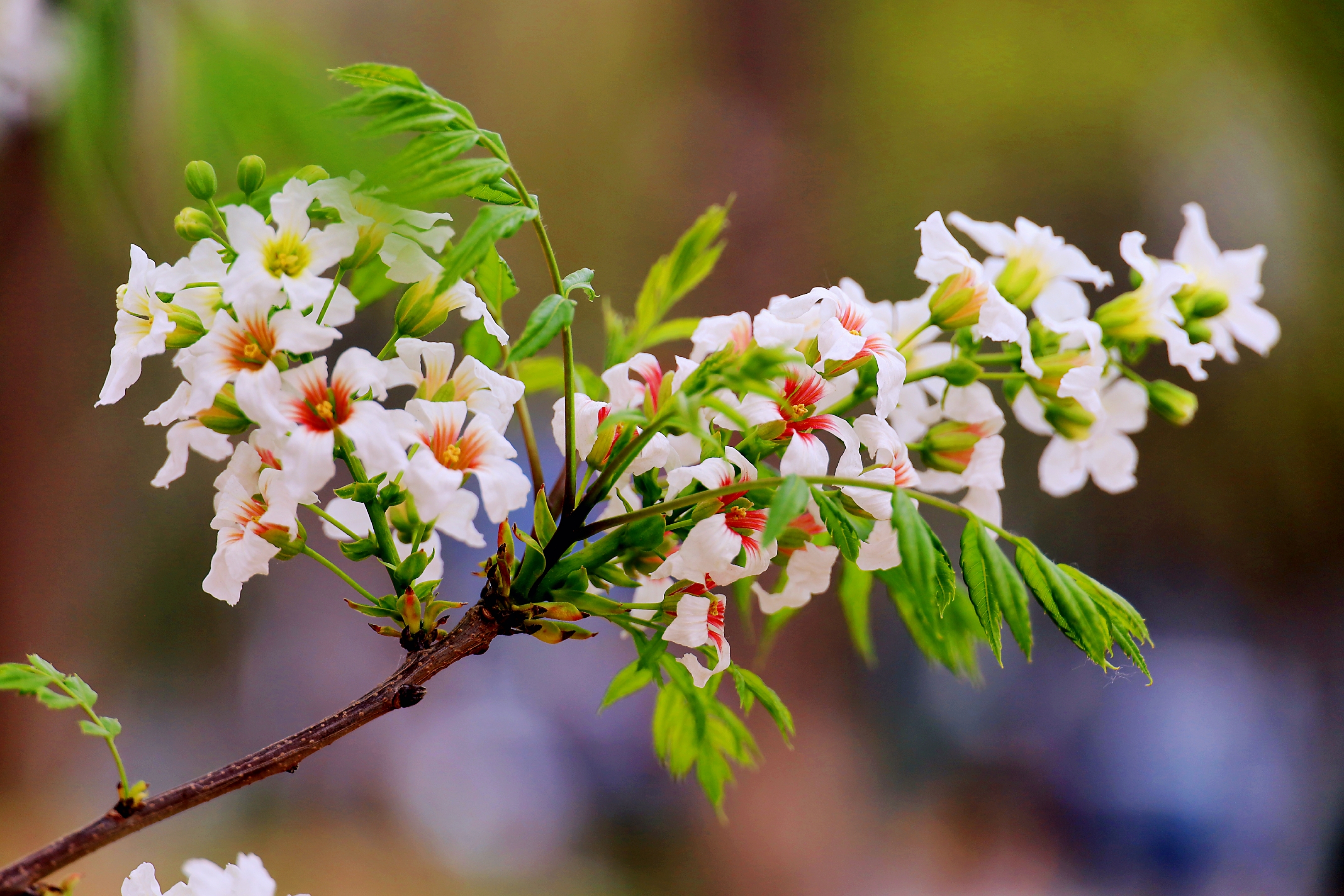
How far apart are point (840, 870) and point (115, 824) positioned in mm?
1370

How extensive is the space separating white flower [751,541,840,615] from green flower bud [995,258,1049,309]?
16 cm

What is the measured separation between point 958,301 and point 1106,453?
0.14 m

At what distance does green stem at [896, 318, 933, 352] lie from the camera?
368 millimetres

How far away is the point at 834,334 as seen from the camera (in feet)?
0.99

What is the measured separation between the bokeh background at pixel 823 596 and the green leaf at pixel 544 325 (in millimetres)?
1124

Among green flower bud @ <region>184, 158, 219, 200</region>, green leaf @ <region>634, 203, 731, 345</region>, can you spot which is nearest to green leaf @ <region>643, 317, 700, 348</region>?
green leaf @ <region>634, 203, 731, 345</region>

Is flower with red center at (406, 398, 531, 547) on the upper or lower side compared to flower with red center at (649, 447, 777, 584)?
upper

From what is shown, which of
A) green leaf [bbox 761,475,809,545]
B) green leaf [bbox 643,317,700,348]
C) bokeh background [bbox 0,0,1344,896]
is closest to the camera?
green leaf [bbox 761,475,809,545]

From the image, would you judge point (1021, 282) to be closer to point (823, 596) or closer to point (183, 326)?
point (183, 326)

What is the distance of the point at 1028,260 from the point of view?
1.29ft

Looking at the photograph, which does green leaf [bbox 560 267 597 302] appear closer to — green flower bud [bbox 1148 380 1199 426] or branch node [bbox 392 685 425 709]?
branch node [bbox 392 685 425 709]

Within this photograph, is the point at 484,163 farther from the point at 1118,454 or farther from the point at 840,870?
the point at 840,870

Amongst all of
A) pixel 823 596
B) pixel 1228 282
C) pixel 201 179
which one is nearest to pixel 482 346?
pixel 201 179

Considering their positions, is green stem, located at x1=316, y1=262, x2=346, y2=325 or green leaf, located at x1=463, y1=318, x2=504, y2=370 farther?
green leaf, located at x1=463, y1=318, x2=504, y2=370
